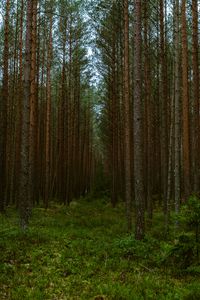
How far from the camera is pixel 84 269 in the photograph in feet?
23.4

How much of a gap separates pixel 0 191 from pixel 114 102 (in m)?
8.86

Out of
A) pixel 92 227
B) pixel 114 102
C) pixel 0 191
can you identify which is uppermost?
pixel 114 102

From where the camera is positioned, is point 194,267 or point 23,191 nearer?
point 194,267

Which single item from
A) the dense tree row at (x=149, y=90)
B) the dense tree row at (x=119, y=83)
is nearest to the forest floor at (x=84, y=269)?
the dense tree row at (x=119, y=83)

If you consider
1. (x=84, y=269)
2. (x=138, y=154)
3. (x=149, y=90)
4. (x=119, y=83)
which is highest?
(x=119, y=83)

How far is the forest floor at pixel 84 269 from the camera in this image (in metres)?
5.76

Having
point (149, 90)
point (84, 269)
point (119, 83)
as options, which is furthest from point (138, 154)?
point (119, 83)

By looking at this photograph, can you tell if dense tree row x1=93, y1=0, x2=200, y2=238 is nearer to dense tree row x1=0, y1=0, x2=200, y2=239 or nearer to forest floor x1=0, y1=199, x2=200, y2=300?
dense tree row x1=0, y1=0, x2=200, y2=239

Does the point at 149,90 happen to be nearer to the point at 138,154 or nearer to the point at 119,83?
the point at 119,83

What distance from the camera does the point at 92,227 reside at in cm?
1366

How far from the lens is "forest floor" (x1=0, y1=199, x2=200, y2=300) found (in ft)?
18.9

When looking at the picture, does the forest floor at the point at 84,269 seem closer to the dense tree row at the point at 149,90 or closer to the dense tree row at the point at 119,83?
the dense tree row at the point at 119,83

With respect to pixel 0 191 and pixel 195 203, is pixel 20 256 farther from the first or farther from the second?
pixel 0 191

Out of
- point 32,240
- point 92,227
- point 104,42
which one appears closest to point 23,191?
point 32,240
